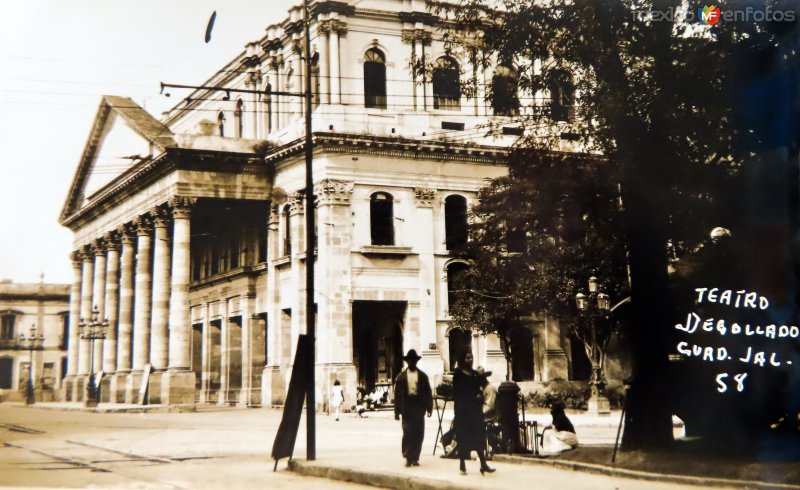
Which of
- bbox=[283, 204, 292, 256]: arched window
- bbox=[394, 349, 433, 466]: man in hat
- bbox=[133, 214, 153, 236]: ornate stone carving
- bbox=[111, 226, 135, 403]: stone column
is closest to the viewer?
bbox=[394, 349, 433, 466]: man in hat

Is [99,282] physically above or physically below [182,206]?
below

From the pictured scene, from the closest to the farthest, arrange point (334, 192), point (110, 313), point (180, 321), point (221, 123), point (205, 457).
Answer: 1. point (205, 457)
2. point (334, 192)
3. point (180, 321)
4. point (110, 313)
5. point (221, 123)

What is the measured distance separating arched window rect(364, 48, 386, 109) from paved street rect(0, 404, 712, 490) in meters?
15.7

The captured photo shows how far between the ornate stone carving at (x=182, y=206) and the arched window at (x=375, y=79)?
29.2ft

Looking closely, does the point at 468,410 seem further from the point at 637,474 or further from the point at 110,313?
the point at 110,313

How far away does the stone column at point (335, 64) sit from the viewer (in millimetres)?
41469

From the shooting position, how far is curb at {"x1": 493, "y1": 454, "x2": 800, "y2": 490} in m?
11.5

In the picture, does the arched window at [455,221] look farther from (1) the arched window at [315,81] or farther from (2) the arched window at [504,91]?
(2) the arched window at [504,91]

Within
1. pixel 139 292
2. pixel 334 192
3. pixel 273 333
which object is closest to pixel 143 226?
pixel 139 292

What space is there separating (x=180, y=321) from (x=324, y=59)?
42.6 ft

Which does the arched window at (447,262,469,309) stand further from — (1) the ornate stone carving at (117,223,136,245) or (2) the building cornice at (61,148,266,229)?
(1) the ornate stone carving at (117,223,136,245)

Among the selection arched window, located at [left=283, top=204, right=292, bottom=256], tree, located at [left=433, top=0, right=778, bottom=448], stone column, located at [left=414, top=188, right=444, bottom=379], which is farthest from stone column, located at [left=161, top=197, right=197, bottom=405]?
tree, located at [left=433, top=0, right=778, bottom=448]

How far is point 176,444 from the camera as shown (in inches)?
866

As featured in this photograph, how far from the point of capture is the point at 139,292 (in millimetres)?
46938
